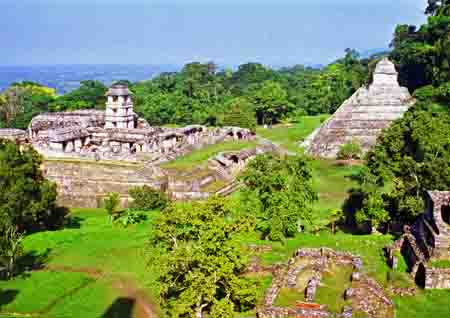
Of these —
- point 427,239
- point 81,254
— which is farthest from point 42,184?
point 427,239

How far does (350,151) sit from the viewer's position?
55531mm

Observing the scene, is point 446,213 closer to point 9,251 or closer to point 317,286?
point 317,286

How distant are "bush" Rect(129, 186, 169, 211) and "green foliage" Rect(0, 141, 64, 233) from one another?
6685 millimetres

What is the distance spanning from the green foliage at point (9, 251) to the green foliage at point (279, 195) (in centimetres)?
1277

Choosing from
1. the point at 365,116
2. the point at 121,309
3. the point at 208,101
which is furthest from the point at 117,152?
the point at 208,101

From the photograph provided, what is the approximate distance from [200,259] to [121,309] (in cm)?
672

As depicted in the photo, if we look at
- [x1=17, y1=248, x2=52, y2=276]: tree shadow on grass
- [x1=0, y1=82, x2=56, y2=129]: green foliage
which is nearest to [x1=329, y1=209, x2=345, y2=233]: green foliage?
[x1=17, y1=248, x2=52, y2=276]: tree shadow on grass

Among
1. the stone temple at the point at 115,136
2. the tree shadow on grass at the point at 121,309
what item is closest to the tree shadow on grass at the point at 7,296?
the tree shadow on grass at the point at 121,309

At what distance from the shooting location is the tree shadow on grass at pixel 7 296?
25294mm

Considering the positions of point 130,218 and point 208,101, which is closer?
point 130,218

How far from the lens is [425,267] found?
75.5ft

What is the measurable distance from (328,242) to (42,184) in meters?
20.5

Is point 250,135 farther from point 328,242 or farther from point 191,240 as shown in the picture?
point 191,240

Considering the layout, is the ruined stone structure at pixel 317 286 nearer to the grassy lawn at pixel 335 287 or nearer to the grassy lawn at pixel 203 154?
the grassy lawn at pixel 335 287
